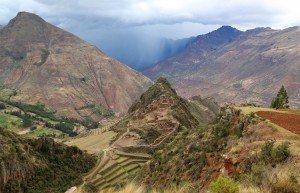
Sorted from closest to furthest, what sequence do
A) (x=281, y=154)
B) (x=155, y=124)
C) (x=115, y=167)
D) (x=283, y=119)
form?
(x=281, y=154) < (x=283, y=119) < (x=115, y=167) < (x=155, y=124)

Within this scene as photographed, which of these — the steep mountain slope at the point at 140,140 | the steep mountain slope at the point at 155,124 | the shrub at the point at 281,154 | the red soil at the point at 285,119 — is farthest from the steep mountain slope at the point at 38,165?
the shrub at the point at 281,154

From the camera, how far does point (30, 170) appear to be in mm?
76812

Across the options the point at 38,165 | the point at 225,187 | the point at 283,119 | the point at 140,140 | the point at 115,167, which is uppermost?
the point at 225,187

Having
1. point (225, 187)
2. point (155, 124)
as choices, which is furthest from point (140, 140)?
point (225, 187)

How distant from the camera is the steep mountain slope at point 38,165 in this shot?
73438 millimetres

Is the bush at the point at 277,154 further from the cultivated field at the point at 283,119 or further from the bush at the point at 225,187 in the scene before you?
the bush at the point at 225,187

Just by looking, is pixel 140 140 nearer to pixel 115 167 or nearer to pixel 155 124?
pixel 155 124

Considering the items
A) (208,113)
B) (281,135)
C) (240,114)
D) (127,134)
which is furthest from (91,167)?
(208,113)

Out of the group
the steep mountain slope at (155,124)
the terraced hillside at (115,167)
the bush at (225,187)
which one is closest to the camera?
the bush at (225,187)

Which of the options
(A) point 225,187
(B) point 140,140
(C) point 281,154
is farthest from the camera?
(B) point 140,140

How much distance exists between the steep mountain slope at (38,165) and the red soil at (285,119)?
53.2m

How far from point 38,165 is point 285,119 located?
197 feet

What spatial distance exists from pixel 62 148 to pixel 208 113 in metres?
94.4

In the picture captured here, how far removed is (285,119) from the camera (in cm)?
3488
